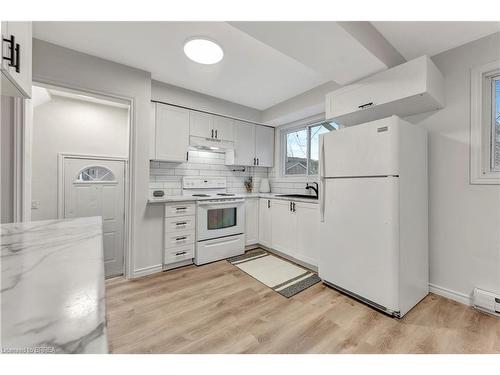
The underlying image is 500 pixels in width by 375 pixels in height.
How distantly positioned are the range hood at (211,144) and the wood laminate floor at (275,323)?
1.92 meters

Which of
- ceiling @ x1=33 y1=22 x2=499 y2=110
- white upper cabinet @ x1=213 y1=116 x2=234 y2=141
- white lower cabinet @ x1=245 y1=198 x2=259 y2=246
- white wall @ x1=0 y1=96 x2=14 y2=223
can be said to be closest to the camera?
ceiling @ x1=33 y1=22 x2=499 y2=110

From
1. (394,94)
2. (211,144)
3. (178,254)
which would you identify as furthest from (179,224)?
(394,94)

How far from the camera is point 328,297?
6.77 ft

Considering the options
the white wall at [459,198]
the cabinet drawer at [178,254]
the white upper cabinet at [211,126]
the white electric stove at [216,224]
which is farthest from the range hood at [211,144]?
the white wall at [459,198]

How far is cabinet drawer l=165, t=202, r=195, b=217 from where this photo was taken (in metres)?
2.67

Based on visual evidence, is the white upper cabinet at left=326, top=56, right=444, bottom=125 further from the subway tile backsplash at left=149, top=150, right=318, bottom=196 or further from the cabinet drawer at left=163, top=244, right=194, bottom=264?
the cabinet drawer at left=163, top=244, right=194, bottom=264

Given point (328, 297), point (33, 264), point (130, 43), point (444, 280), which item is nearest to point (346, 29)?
point (130, 43)

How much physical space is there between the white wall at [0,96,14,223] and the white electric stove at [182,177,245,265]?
5.61ft

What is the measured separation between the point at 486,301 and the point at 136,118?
3790mm

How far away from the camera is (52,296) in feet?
1.61

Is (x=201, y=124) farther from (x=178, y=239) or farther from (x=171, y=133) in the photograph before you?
(x=178, y=239)

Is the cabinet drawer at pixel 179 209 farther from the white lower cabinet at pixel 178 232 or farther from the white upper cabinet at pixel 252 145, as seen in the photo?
the white upper cabinet at pixel 252 145

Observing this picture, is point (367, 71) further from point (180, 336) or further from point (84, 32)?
point (180, 336)

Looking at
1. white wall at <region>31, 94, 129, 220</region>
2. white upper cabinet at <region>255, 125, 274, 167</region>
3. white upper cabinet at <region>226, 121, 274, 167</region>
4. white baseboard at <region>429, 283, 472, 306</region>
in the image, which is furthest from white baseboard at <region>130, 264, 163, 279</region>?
white baseboard at <region>429, 283, 472, 306</region>
